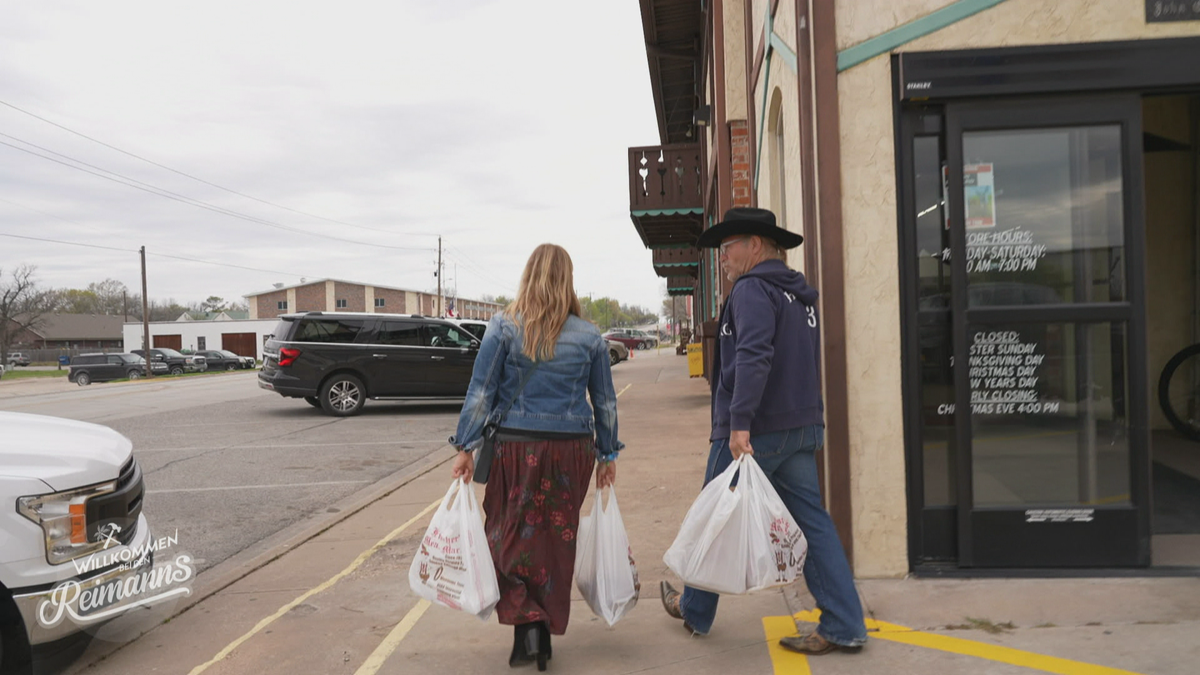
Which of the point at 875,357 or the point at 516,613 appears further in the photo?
the point at 875,357

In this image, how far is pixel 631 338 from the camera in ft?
170

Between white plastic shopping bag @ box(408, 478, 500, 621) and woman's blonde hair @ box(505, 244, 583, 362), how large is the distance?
0.65 metres

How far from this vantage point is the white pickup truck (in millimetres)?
3334

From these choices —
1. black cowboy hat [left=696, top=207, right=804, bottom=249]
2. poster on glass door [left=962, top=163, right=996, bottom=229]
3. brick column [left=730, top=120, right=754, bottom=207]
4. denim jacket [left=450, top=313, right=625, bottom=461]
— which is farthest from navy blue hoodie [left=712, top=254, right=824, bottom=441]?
brick column [left=730, top=120, right=754, bottom=207]

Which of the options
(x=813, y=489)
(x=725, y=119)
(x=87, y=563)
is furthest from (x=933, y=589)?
(x=725, y=119)

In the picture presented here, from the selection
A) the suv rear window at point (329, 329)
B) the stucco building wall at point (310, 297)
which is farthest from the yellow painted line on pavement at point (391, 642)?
the stucco building wall at point (310, 297)

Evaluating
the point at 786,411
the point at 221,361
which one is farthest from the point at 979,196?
the point at 221,361

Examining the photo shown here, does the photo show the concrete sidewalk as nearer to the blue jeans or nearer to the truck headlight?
the blue jeans

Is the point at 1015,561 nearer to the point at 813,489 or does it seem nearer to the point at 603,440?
the point at 813,489

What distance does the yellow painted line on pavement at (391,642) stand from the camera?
12.1ft

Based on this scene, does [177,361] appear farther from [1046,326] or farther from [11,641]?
[1046,326]

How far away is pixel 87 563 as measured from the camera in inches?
140

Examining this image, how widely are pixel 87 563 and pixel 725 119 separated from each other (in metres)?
9.46

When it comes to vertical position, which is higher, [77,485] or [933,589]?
[77,485]
